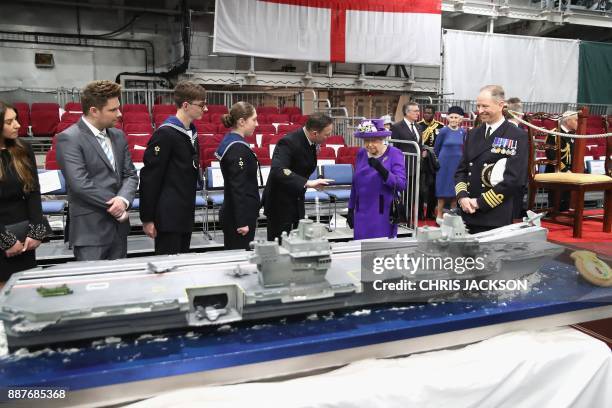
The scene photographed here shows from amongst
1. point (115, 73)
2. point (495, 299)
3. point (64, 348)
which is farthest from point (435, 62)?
point (64, 348)

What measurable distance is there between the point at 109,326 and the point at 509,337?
1279 millimetres

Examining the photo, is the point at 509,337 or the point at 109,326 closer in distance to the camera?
the point at 109,326

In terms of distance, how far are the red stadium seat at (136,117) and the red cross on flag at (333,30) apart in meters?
2.80

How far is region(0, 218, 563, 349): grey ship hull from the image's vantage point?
1.21m

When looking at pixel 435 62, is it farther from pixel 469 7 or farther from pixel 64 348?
pixel 64 348

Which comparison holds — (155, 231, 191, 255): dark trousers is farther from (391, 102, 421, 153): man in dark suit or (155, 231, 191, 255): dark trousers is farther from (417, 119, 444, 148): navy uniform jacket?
(417, 119, 444, 148): navy uniform jacket

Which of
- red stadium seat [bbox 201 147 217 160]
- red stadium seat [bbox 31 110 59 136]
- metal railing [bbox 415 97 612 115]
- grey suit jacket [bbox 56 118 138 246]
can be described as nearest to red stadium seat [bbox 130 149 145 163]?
red stadium seat [bbox 201 147 217 160]

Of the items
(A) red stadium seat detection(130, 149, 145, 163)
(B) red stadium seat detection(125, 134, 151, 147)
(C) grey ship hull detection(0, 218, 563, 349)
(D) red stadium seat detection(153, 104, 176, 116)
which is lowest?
(C) grey ship hull detection(0, 218, 563, 349)

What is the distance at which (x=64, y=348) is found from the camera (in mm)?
1264

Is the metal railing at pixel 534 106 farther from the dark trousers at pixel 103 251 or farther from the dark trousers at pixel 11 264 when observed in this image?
the dark trousers at pixel 11 264

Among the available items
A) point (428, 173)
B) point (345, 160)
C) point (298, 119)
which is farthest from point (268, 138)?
point (428, 173)

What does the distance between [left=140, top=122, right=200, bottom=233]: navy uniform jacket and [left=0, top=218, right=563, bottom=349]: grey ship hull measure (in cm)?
102

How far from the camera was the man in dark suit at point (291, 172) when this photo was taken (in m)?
3.12

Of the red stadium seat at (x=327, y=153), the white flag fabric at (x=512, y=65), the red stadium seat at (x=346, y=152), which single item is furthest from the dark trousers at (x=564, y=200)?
the white flag fabric at (x=512, y=65)
